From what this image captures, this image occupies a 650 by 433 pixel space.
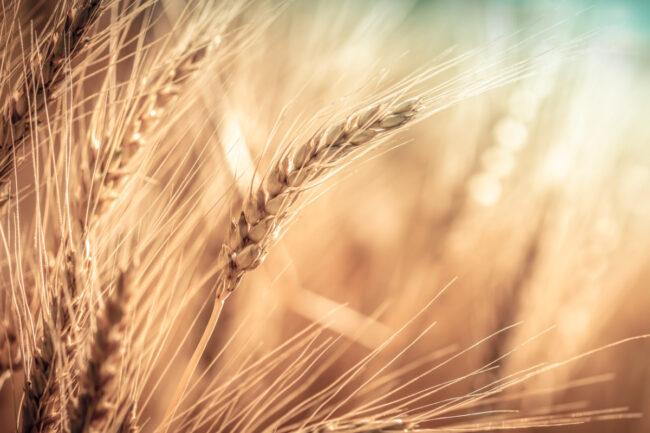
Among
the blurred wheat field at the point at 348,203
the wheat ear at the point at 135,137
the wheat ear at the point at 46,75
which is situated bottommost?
the blurred wheat field at the point at 348,203

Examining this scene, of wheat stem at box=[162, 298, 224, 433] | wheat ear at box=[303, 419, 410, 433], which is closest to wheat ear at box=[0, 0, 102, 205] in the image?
wheat stem at box=[162, 298, 224, 433]

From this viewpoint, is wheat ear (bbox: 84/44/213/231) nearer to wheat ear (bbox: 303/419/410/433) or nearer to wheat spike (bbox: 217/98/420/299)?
wheat spike (bbox: 217/98/420/299)

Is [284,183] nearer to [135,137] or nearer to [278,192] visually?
[278,192]

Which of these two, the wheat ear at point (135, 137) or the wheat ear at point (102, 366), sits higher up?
the wheat ear at point (135, 137)

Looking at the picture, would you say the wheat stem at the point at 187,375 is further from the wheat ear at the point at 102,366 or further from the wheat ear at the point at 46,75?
the wheat ear at the point at 46,75

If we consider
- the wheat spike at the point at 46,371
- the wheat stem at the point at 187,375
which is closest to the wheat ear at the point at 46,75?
the wheat spike at the point at 46,371

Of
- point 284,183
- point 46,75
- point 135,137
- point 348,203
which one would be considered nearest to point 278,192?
point 284,183
